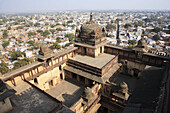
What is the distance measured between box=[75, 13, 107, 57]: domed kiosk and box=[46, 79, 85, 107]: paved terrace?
19.1 ft

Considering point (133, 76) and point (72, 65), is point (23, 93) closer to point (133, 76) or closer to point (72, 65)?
point (72, 65)

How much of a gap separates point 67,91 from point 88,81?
3.46m

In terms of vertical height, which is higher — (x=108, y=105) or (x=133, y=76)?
(x=133, y=76)

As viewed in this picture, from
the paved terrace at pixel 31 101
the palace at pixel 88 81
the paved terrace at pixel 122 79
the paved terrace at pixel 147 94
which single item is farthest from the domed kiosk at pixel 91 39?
the paved terrace at pixel 31 101

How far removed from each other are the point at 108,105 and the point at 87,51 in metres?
9.38

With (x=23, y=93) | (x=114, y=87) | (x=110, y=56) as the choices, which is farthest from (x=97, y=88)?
(x=23, y=93)

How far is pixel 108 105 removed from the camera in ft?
53.0

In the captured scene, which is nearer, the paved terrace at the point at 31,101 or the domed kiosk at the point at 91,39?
the paved terrace at the point at 31,101

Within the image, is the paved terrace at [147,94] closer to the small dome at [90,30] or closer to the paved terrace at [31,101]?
the paved terrace at [31,101]

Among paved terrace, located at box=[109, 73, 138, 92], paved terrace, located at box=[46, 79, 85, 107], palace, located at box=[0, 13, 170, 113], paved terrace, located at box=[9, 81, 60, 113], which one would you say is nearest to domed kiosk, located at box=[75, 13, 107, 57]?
palace, located at box=[0, 13, 170, 113]

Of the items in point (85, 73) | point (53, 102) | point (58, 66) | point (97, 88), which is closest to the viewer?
point (53, 102)

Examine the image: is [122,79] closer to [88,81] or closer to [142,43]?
[88,81]

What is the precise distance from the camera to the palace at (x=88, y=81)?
35.0 feet

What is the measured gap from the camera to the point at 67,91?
58.4 ft
